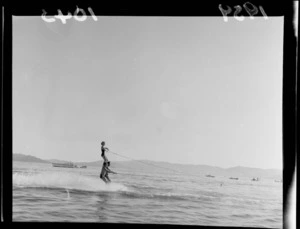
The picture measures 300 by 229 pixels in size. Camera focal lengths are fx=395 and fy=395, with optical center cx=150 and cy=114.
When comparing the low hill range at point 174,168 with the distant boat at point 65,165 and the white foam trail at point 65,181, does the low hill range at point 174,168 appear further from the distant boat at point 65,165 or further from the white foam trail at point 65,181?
the white foam trail at point 65,181

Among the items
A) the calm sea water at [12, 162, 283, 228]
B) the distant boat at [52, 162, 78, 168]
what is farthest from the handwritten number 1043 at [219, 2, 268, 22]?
the distant boat at [52, 162, 78, 168]

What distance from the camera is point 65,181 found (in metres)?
4.01

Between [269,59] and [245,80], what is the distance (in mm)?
308

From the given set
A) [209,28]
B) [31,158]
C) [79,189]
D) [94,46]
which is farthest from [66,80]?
[209,28]

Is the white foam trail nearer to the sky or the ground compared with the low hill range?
nearer to the ground

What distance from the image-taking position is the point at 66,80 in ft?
13.1

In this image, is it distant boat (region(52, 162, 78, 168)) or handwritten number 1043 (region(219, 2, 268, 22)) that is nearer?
handwritten number 1043 (region(219, 2, 268, 22))

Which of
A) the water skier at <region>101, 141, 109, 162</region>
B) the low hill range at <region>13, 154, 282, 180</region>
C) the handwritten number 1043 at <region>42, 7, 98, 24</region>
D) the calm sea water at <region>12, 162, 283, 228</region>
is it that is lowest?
the calm sea water at <region>12, 162, 283, 228</region>

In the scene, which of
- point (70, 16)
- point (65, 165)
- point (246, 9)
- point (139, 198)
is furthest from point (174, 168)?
point (70, 16)

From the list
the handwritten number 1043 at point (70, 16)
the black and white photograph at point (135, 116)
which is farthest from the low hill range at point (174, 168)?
the handwritten number 1043 at point (70, 16)

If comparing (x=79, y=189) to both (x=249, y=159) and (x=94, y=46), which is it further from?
(x=249, y=159)

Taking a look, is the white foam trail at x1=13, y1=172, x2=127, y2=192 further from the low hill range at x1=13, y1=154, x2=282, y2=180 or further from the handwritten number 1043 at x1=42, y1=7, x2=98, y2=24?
the handwritten number 1043 at x1=42, y1=7, x2=98, y2=24

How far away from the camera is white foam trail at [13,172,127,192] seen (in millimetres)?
3986

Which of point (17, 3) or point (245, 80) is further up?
point (17, 3)
